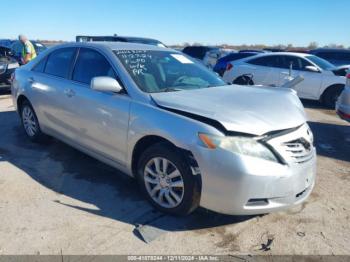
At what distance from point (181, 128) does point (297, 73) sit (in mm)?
7374

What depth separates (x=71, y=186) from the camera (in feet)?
13.0

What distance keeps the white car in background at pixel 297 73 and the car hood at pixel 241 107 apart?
5.16 meters

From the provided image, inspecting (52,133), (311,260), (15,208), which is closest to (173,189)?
(311,260)

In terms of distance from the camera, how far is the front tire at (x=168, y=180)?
299 centimetres

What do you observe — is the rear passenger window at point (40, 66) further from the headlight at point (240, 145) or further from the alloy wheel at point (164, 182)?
the headlight at point (240, 145)

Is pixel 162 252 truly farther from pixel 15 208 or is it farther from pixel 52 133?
pixel 52 133

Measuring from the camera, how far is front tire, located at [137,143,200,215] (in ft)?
9.81

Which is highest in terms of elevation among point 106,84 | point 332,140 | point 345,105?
point 106,84

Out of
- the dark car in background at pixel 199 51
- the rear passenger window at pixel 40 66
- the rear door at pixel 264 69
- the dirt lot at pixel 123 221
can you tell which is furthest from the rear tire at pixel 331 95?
the dark car in background at pixel 199 51

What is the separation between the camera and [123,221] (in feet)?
10.6

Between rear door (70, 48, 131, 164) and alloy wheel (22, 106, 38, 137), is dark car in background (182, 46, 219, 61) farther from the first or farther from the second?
rear door (70, 48, 131, 164)

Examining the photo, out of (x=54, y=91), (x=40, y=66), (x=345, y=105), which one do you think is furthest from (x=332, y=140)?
(x=40, y=66)

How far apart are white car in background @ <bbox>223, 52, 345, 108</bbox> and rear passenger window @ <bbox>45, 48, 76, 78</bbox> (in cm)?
491

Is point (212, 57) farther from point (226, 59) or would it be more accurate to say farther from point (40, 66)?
point (40, 66)
